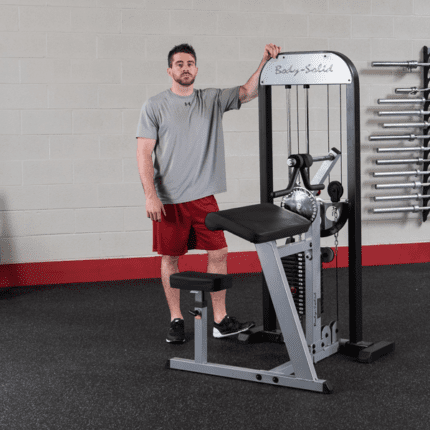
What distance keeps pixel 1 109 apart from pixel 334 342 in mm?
3074

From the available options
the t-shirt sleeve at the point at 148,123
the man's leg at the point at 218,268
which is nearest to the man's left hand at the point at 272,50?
the t-shirt sleeve at the point at 148,123

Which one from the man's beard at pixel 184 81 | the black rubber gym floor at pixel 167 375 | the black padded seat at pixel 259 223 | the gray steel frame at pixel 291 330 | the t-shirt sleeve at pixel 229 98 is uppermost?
the man's beard at pixel 184 81

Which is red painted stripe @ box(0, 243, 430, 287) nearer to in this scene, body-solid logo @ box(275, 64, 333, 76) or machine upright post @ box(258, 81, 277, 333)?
machine upright post @ box(258, 81, 277, 333)

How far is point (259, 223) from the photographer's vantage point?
2389 mm

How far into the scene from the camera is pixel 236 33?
4.87 metres

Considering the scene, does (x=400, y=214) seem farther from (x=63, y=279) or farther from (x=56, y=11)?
(x=56, y=11)

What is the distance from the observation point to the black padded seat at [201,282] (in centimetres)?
257

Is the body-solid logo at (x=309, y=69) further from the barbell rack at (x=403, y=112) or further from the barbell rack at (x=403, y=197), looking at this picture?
the barbell rack at (x=403, y=197)

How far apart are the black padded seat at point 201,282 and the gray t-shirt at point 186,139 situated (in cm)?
62

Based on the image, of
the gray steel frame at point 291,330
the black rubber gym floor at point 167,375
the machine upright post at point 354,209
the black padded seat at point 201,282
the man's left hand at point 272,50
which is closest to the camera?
the black rubber gym floor at point 167,375

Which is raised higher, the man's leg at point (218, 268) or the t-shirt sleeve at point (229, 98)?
the t-shirt sleeve at point (229, 98)

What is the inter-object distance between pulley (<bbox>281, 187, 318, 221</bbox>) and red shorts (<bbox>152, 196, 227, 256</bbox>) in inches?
21.2

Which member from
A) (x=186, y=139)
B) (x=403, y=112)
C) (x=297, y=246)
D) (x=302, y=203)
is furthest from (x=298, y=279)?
(x=403, y=112)

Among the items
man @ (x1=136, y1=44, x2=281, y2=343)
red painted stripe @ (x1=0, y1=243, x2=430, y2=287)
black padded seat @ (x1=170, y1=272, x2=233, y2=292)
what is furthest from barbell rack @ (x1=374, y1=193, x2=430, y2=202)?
black padded seat @ (x1=170, y1=272, x2=233, y2=292)
